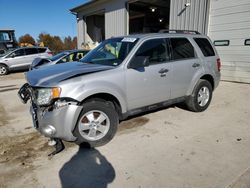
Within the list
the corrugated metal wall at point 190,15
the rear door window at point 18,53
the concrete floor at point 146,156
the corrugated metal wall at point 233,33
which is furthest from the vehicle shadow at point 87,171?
the rear door window at point 18,53

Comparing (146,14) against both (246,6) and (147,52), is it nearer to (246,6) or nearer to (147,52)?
(246,6)

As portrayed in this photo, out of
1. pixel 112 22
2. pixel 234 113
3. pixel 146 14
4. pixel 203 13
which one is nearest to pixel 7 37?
pixel 112 22

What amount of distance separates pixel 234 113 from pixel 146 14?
51.4 feet

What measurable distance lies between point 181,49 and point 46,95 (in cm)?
295

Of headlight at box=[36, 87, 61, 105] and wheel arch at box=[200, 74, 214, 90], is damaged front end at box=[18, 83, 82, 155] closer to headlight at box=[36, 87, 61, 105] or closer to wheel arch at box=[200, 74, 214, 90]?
headlight at box=[36, 87, 61, 105]

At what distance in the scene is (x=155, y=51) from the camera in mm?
4254

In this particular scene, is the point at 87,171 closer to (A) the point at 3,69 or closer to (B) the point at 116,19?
(B) the point at 116,19

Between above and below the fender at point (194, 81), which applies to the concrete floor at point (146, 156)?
below

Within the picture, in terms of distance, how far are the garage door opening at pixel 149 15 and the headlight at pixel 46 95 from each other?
42.3ft

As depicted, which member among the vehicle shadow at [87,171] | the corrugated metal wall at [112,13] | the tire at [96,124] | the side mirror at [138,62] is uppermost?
the corrugated metal wall at [112,13]

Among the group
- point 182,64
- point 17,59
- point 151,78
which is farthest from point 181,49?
point 17,59

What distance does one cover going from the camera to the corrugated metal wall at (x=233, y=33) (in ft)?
26.5

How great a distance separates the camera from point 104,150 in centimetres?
347

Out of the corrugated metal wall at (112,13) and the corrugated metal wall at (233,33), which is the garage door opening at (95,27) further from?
the corrugated metal wall at (233,33)
